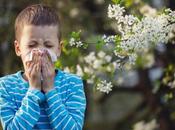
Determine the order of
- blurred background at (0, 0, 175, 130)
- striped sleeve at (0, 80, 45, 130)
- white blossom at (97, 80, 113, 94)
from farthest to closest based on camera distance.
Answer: blurred background at (0, 0, 175, 130)
white blossom at (97, 80, 113, 94)
striped sleeve at (0, 80, 45, 130)

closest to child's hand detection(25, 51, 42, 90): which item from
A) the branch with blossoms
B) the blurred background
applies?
the branch with blossoms

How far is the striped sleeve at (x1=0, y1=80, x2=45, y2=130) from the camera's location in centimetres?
289

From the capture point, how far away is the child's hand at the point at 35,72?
2.96m

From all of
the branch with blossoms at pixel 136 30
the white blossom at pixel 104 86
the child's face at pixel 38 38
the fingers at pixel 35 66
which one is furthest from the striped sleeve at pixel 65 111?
the white blossom at pixel 104 86

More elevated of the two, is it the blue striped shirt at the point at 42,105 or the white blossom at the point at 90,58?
the white blossom at the point at 90,58

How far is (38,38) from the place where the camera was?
3010 millimetres

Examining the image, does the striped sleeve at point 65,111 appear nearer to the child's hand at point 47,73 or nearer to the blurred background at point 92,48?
the child's hand at point 47,73

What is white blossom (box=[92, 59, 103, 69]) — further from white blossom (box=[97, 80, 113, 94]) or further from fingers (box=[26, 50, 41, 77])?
fingers (box=[26, 50, 41, 77])

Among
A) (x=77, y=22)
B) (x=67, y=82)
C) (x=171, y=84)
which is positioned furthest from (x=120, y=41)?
(x=77, y=22)

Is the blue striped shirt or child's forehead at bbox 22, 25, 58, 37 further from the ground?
child's forehead at bbox 22, 25, 58, 37

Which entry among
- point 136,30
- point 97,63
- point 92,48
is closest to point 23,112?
point 136,30

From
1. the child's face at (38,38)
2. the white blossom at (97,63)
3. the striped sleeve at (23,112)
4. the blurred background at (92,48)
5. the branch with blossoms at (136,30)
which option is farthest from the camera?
the blurred background at (92,48)

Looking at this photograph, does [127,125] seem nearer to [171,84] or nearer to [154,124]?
[154,124]

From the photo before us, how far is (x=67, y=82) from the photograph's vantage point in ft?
10.1
